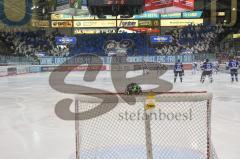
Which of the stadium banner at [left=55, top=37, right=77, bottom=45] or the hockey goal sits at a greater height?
the stadium banner at [left=55, top=37, right=77, bottom=45]

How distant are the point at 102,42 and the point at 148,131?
126ft

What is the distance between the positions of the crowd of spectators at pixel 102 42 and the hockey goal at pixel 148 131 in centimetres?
3136

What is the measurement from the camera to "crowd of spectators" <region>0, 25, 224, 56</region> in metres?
40.5

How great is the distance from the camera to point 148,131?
16.5ft

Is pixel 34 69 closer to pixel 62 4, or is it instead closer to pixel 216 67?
pixel 62 4

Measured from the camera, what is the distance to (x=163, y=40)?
39.7 m

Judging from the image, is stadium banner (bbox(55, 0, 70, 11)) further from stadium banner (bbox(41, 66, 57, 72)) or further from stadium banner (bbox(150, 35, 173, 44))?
stadium banner (bbox(150, 35, 173, 44))

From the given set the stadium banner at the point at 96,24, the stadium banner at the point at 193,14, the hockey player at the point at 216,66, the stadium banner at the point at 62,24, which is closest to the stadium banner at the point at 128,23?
the stadium banner at the point at 96,24

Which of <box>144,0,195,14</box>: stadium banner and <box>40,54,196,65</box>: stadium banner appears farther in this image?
<box>40,54,196,65</box>: stadium banner

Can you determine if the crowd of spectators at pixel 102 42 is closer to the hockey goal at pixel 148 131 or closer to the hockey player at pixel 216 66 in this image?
the hockey player at pixel 216 66

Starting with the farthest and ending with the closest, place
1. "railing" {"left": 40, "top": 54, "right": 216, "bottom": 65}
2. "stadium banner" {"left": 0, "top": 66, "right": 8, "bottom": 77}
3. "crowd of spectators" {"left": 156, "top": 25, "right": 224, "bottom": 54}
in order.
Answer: "crowd of spectators" {"left": 156, "top": 25, "right": 224, "bottom": 54}, "railing" {"left": 40, "top": 54, "right": 216, "bottom": 65}, "stadium banner" {"left": 0, "top": 66, "right": 8, "bottom": 77}

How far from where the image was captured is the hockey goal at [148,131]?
5.27 meters

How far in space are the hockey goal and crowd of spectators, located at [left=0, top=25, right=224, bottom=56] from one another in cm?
3136

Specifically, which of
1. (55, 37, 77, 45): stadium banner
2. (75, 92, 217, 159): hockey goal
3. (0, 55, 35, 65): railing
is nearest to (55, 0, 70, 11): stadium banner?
(0, 55, 35, 65): railing
